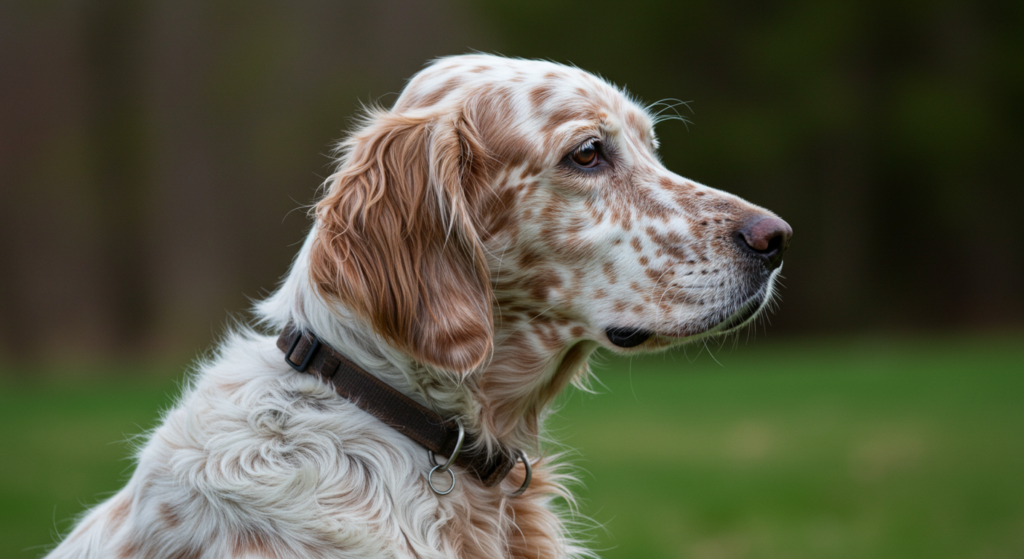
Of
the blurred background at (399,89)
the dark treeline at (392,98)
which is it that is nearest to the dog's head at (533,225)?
the blurred background at (399,89)

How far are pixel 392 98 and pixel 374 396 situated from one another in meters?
17.5

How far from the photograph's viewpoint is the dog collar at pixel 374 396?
2387mm

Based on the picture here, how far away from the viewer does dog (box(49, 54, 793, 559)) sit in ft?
7.50

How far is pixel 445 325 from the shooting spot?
7.94ft

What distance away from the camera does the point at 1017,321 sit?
2097 centimetres

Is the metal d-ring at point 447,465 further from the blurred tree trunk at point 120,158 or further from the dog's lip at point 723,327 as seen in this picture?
the blurred tree trunk at point 120,158

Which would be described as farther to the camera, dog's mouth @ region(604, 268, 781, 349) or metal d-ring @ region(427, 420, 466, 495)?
dog's mouth @ region(604, 268, 781, 349)

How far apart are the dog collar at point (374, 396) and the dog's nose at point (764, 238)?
1025mm

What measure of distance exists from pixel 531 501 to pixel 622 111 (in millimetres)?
1322

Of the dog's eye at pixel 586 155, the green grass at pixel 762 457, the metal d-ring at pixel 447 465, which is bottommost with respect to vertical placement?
the green grass at pixel 762 457

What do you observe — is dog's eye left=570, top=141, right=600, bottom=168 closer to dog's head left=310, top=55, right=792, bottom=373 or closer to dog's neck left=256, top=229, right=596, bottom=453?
dog's head left=310, top=55, right=792, bottom=373

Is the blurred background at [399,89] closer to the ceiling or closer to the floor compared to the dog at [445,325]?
closer to the floor

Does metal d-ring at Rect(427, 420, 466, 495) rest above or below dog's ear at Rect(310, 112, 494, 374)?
below

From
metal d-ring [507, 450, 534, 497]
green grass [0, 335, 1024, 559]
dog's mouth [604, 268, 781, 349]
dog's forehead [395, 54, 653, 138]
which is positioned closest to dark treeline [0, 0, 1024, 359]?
green grass [0, 335, 1024, 559]
